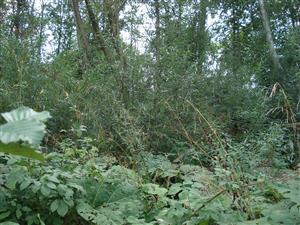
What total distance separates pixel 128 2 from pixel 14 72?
3.92 metres

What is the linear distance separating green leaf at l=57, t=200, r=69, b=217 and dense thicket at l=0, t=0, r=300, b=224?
1.13m

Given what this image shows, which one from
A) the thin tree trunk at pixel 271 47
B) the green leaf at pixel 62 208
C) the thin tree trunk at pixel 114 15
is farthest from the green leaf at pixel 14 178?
the thin tree trunk at pixel 271 47

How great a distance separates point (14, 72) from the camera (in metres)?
6.77

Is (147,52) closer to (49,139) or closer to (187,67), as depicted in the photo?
→ (187,67)

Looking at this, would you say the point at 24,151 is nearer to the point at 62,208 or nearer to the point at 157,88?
the point at 62,208

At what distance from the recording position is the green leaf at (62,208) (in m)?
2.92

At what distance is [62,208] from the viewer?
2.94 meters

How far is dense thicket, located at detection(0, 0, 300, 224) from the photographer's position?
4898mm

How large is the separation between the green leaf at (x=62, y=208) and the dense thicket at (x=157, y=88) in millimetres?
1129

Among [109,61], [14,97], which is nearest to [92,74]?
[109,61]

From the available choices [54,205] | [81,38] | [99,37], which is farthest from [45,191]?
[81,38]

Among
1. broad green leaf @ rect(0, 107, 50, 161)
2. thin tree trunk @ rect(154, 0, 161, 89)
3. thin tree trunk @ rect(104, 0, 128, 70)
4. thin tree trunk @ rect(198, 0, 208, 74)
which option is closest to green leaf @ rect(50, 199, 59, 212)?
broad green leaf @ rect(0, 107, 50, 161)

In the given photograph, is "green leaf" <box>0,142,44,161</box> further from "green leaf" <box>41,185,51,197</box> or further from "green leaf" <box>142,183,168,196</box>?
"green leaf" <box>142,183,168,196</box>

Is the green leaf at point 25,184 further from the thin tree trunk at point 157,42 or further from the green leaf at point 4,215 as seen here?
the thin tree trunk at point 157,42
